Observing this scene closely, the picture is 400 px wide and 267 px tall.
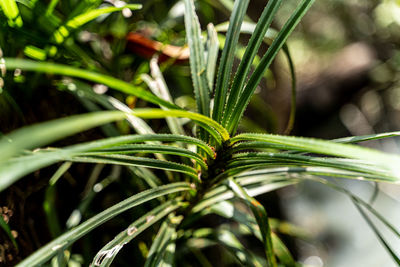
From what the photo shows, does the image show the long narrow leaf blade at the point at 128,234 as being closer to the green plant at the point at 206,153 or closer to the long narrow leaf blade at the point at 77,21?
the green plant at the point at 206,153

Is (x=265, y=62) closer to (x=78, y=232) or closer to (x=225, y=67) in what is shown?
(x=225, y=67)

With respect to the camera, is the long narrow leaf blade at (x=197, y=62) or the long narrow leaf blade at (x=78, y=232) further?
the long narrow leaf blade at (x=197, y=62)

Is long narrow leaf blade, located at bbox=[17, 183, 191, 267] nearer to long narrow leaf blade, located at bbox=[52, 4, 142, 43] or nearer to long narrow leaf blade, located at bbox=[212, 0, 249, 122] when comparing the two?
long narrow leaf blade, located at bbox=[212, 0, 249, 122]

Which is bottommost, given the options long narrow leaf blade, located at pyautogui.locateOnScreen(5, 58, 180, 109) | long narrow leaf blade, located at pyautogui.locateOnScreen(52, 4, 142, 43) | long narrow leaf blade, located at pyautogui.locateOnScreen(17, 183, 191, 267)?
long narrow leaf blade, located at pyautogui.locateOnScreen(17, 183, 191, 267)

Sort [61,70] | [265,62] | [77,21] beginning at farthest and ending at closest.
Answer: [77,21] → [265,62] → [61,70]

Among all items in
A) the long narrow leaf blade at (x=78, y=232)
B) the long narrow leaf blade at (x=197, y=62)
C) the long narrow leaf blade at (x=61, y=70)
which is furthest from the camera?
the long narrow leaf blade at (x=197, y=62)

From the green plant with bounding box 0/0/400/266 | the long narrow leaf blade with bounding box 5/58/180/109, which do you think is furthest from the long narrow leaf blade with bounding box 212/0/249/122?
the long narrow leaf blade with bounding box 5/58/180/109

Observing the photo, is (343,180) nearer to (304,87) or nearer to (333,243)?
(333,243)

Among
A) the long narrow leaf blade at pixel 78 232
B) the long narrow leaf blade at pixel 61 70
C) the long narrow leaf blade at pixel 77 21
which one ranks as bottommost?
the long narrow leaf blade at pixel 78 232

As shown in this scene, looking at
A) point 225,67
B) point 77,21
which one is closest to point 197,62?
point 225,67

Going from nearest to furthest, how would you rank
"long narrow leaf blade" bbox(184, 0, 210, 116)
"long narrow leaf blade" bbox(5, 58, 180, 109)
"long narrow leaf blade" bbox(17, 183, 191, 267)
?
1. "long narrow leaf blade" bbox(5, 58, 180, 109)
2. "long narrow leaf blade" bbox(17, 183, 191, 267)
3. "long narrow leaf blade" bbox(184, 0, 210, 116)

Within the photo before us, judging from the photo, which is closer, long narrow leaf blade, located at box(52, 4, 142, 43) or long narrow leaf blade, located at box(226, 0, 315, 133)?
long narrow leaf blade, located at box(226, 0, 315, 133)

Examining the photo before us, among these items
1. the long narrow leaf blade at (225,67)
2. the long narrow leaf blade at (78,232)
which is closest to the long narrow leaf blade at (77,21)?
the long narrow leaf blade at (225,67)
